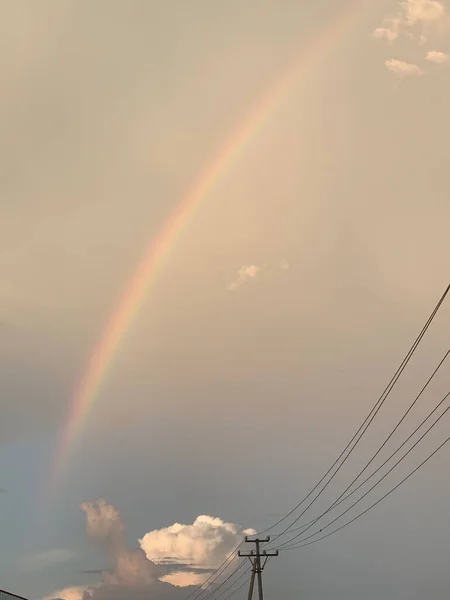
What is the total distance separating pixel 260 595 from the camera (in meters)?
69.1

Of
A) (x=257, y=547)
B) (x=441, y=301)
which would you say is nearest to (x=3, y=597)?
(x=257, y=547)

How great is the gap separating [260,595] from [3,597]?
831 inches

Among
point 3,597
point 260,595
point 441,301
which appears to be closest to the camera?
point 441,301

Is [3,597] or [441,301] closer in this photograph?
[441,301]

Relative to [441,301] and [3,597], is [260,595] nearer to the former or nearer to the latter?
[3,597]

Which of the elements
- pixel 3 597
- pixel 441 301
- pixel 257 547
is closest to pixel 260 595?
pixel 257 547

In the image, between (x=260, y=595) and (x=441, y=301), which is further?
(x=260, y=595)

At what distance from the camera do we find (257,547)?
75.1 metres

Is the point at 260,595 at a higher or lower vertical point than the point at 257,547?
lower

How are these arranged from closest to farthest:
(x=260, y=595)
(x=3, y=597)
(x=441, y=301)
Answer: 1. (x=441, y=301)
2. (x=260, y=595)
3. (x=3, y=597)

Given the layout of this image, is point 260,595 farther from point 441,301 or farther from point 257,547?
point 441,301

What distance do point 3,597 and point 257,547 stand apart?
20.7m

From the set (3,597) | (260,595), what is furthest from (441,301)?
(3,597)

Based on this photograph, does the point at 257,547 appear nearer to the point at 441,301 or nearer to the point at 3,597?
the point at 3,597
